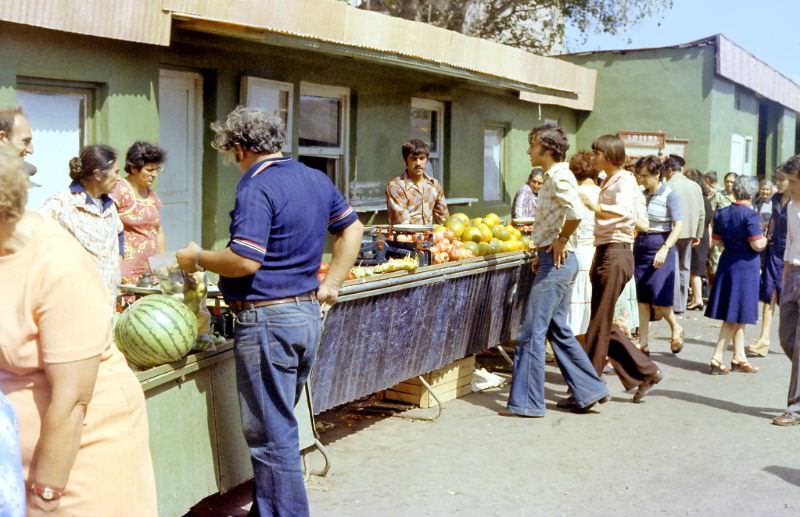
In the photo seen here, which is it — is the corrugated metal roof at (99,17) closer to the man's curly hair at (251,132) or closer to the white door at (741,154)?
the man's curly hair at (251,132)

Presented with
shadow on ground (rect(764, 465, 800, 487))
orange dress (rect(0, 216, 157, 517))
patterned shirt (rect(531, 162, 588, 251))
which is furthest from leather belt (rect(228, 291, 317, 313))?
shadow on ground (rect(764, 465, 800, 487))

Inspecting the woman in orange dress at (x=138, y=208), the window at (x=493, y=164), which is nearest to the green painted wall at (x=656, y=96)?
the window at (x=493, y=164)

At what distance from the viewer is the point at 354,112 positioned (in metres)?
12.2

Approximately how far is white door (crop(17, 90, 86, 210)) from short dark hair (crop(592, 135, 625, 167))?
426cm

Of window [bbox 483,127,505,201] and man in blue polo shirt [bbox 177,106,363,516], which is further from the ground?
window [bbox 483,127,505,201]

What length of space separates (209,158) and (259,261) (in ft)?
18.1

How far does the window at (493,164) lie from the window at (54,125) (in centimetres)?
868

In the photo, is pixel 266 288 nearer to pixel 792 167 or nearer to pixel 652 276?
pixel 792 167

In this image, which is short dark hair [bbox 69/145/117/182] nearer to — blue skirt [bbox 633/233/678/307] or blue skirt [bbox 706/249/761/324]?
blue skirt [bbox 633/233/678/307]

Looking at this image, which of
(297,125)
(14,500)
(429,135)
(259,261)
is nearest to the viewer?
(14,500)

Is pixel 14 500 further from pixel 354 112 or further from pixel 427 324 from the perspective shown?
pixel 354 112

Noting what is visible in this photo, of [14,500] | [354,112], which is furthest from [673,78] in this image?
[14,500]

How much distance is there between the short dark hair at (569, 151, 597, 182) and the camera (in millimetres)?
8586

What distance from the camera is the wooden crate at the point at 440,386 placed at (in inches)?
306
